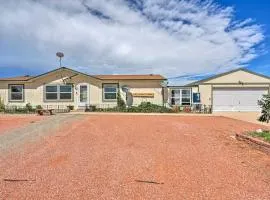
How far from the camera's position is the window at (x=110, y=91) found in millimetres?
25578

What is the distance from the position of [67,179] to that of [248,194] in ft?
10.4

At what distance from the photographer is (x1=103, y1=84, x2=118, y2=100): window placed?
83.9 ft

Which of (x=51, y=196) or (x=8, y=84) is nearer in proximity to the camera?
(x=51, y=196)

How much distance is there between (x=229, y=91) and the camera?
85.5 feet

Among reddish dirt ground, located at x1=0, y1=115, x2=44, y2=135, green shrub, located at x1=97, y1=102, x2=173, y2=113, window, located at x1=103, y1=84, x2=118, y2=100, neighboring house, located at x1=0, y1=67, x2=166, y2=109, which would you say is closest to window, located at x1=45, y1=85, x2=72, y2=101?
neighboring house, located at x1=0, y1=67, x2=166, y2=109

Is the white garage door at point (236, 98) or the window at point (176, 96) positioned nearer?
the white garage door at point (236, 98)

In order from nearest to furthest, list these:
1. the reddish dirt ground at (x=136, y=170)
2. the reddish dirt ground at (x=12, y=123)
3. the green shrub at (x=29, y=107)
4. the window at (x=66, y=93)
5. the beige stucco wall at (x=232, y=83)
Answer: the reddish dirt ground at (x=136, y=170), the reddish dirt ground at (x=12, y=123), the green shrub at (x=29, y=107), the window at (x=66, y=93), the beige stucco wall at (x=232, y=83)

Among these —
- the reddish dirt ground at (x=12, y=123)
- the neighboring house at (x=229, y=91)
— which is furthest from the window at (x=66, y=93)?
the neighboring house at (x=229, y=91)

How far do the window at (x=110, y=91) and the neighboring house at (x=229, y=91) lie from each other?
536 cm

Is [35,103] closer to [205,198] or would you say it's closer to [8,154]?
[8,154]

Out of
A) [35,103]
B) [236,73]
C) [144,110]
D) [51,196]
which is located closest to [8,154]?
[51,196]

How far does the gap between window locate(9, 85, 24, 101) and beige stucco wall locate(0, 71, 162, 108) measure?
36 cm

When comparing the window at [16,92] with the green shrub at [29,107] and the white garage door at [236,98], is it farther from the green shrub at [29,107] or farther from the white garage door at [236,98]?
the white garage door at [236,98]

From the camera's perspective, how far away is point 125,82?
83.8 feet
